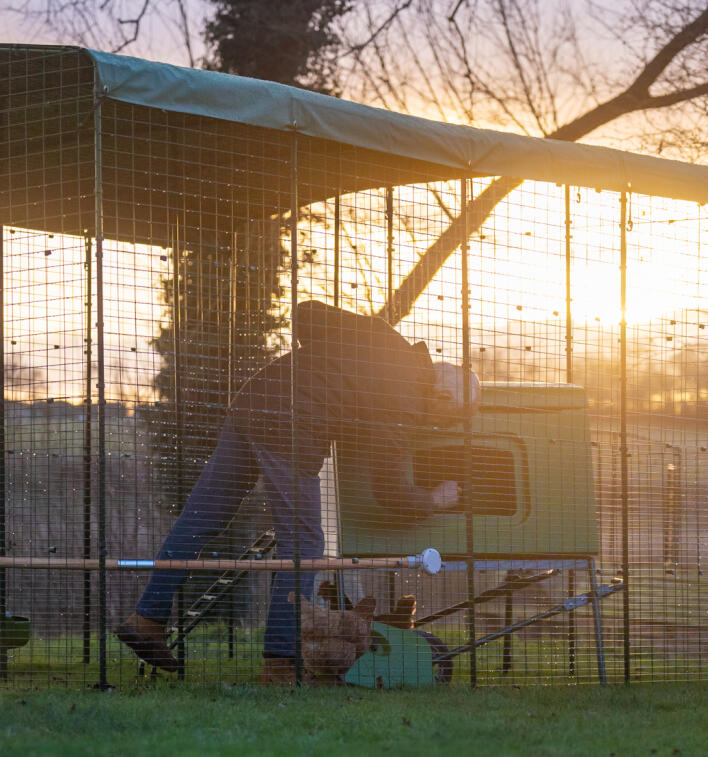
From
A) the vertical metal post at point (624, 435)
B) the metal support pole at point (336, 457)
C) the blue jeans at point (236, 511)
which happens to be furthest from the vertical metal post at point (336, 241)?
the vertical metal post at point (624, 435)

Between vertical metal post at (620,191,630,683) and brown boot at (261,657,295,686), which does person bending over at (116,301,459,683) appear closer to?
brown boot at (261,657,295,686)

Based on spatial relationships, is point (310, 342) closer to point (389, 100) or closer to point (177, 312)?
point (177, 312)

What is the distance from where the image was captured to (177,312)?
7559mm

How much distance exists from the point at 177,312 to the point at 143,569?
2167 millimetres

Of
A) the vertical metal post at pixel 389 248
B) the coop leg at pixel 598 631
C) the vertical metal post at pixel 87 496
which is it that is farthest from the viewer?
the vertical metal post at pixel 389 248

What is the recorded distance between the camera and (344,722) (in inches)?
194

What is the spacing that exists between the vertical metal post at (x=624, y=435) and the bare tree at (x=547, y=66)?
16.6ft

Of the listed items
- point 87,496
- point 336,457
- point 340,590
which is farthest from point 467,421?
point 87,496

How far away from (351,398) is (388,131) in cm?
144

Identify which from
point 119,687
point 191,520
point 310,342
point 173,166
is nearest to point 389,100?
point 173,166

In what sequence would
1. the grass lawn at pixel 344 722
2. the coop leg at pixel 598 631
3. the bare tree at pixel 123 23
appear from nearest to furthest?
the grass lawn at pixel 344 722 → the coop leg at pixel 598 631 → the bare tree at pixel 123 23

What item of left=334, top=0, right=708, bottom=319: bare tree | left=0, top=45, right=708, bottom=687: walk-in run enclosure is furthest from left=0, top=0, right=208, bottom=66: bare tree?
left=0, top=45, right=708, bottom=687: walk-in run enclosure

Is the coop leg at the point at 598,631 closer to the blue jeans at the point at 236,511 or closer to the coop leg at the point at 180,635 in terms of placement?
the blue jeans at the point at 236,511

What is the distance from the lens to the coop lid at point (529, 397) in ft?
22.7
